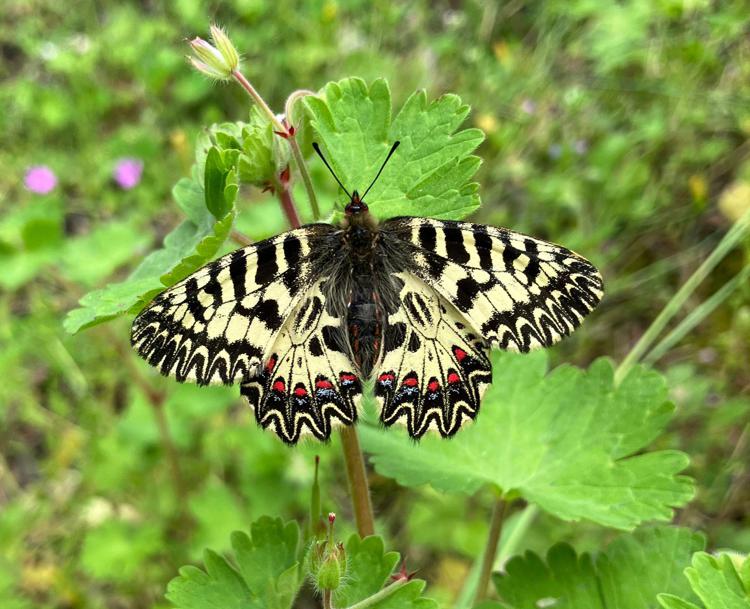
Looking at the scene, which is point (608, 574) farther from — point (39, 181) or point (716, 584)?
point (39, 181)

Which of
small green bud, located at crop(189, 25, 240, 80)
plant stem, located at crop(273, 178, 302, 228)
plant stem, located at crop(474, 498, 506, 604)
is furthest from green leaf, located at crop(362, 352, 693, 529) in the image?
small green bud, located at crop(189, 25, 240, 80)

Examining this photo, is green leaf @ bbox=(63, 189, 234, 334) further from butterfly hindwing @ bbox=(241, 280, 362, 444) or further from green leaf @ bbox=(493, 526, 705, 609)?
green leaf @ bbox=(493, 526, 705, 609)

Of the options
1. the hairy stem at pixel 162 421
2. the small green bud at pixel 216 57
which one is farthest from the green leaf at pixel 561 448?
the hairy stem at pixel 162 421

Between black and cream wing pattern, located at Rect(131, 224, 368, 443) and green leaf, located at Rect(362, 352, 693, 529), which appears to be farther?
green leaf, located at Rect(362, 352, 693, 529)

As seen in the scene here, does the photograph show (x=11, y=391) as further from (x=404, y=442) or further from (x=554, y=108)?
(x=554, y=108)

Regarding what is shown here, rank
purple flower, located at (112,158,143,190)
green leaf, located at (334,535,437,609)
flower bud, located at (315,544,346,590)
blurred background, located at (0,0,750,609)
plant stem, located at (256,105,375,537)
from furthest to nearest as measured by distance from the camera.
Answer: purple flower, located at (112,158,143,190), blurred background, located at (0,0,750,609), plant stem, located at (256,105,375,537), green leaf, located at (334,535,437,609), flower bud, located at (315,544,346,590)

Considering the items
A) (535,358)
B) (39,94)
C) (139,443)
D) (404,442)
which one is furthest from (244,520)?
(39,94)
